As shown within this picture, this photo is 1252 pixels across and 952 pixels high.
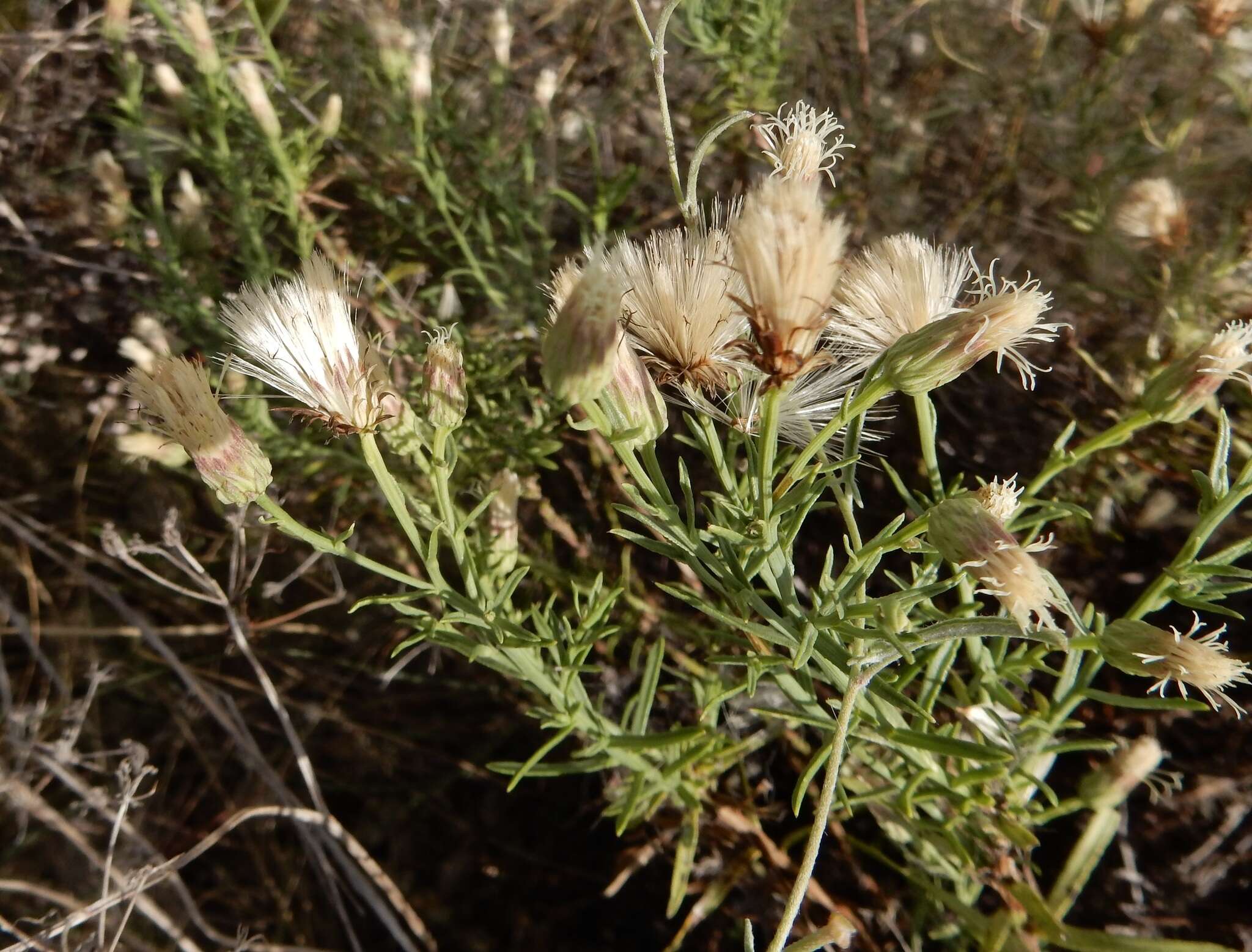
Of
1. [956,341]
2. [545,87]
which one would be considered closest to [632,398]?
[956,341]

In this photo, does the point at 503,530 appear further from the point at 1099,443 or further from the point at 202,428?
the point at 1099,443

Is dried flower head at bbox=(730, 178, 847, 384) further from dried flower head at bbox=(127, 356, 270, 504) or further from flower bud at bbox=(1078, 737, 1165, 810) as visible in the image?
flower bud at bbox=(1078, 737, 1165, 810)

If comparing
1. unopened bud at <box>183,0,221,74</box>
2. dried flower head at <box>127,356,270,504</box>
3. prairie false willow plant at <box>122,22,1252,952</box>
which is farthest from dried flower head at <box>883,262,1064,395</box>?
unopened bud at <box>183,0,221,74</box>

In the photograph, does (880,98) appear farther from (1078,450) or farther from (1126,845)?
(1126,845)

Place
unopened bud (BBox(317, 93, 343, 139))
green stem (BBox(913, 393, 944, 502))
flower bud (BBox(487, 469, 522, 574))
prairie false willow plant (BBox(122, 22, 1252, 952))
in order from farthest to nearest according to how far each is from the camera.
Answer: unopened bud (BBox(317, 93, 343, 139)) < flower bud (BBox(487, 469, 522, 574)) < green stem (BBox(913, 393, 944, 502)) < prairie false willow plant (BBox(122, 22, 1252, 952))

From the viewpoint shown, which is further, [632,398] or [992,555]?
[632,398]

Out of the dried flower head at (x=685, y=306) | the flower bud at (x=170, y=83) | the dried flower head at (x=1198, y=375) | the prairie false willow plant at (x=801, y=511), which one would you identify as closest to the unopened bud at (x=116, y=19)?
the flower bud at (x=170, y=83)
